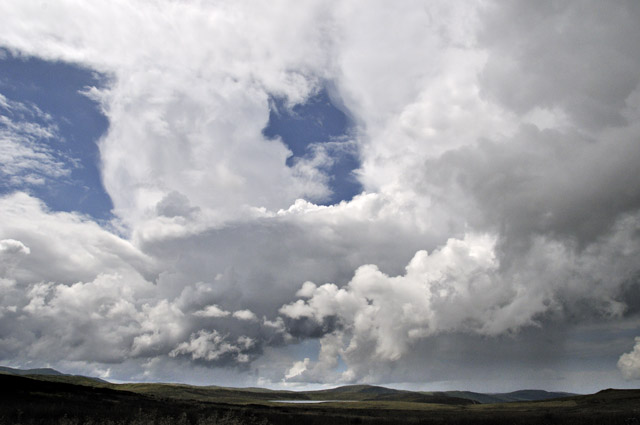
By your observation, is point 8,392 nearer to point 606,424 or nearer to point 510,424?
point 510,424

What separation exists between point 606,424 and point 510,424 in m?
13.4

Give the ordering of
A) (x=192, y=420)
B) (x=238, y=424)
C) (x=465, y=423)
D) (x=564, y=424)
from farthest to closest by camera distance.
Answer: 1. (x=465, y=423)
2. (x=564, y=424)
3. (x=192, y=420)
4. (x=238, y=424)

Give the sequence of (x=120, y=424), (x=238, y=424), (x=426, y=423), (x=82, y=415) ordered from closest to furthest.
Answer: (x=120, y=424)
(x=238, y=424)
(x=82, y=415)
(x=426, y=423)

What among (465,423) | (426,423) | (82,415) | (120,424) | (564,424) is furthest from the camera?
(465,423)

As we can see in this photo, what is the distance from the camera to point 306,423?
58938 millimetres

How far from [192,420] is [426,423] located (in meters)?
34.3

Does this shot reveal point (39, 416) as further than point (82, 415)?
No

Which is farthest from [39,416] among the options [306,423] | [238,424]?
[306,423]

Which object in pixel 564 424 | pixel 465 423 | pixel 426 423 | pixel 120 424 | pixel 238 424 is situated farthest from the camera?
pixel 465 423

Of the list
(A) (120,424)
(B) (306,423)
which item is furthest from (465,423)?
(A) (120,424)

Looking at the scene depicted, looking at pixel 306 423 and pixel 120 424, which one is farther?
pixel 306 423

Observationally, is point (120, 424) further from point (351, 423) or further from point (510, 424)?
point (510, 424)

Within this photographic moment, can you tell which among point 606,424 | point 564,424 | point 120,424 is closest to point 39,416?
point 120,424

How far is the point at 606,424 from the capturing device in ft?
178
